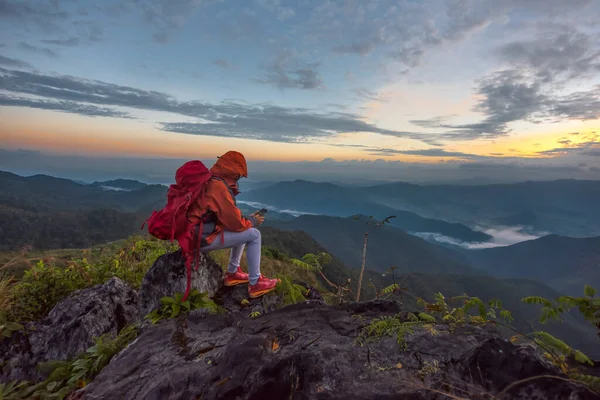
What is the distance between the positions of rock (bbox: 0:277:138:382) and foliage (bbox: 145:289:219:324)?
3.28 feet

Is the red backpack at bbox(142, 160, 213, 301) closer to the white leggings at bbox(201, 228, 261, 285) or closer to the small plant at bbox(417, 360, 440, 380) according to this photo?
the white leggings at bbox(201, 228, 261, 285)

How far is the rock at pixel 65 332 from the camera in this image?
16.0 feet

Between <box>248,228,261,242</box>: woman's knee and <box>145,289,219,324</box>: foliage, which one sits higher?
<box>248,228,261,242</box>: woman's knee

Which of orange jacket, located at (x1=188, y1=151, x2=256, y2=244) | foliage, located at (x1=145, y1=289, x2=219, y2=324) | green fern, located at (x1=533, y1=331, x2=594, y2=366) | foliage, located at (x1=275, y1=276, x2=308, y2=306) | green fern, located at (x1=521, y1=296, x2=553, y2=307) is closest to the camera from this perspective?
green fern, located at (x1=533, y1=331, x2=594, y2=366)

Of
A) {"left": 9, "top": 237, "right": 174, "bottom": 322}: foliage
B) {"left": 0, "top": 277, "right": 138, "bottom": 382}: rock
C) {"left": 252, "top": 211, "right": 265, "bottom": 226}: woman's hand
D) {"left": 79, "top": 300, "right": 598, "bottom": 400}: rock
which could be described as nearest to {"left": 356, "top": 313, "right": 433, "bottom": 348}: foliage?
{"left": 79, "top": 300, "right": 598, "bottom": 400}: rock

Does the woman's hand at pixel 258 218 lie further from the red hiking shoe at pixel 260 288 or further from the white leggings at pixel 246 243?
the red hiking shoe at pixel 260 288

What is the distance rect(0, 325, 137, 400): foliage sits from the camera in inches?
143

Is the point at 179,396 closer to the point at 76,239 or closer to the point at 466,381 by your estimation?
the point at 466,381

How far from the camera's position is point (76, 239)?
12588 centimetres

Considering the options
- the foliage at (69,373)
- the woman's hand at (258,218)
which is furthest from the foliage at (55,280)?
the woman's hand at (258,218)

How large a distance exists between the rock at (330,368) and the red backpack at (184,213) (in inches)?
72.7

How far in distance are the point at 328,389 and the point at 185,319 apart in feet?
9.16

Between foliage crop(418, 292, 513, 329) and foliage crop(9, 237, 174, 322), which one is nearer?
foliage crop(418, 292, 513, 329)

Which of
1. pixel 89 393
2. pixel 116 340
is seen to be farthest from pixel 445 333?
pixel 116 340
